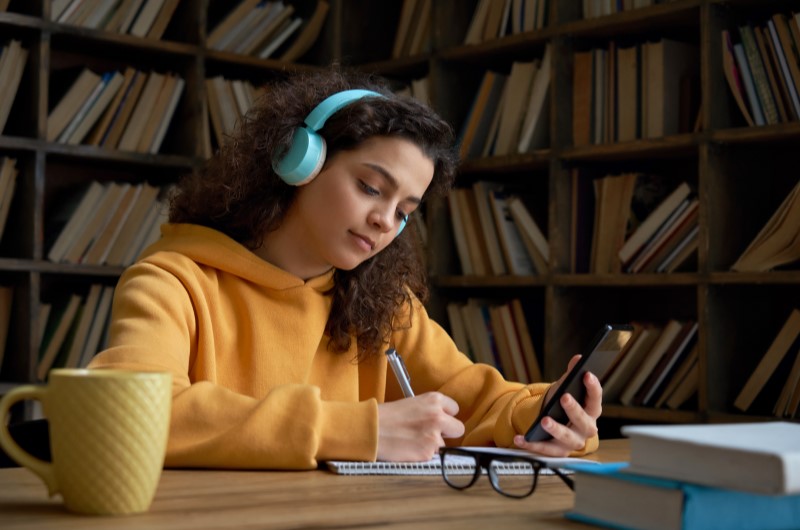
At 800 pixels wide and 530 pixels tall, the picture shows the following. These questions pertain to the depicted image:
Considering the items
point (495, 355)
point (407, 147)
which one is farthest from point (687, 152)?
point (407, 147)

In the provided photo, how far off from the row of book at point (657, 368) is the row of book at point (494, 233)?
38 centimetres

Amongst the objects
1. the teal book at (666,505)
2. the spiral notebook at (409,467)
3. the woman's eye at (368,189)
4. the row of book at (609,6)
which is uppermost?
the row of book at (609,6)

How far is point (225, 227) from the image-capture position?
1764 millimetres

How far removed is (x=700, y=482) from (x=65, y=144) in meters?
2.67

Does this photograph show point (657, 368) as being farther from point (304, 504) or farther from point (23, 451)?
point (23, 451)

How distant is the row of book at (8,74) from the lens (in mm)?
3062

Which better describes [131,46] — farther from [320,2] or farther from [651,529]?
[651,529]

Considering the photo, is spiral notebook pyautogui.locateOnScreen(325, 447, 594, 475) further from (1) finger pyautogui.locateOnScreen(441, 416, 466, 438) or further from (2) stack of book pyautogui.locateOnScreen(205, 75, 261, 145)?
(2) stack of book pyautogui.locateOnScreen(205, 75, 261, 145)

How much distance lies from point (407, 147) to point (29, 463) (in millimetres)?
901

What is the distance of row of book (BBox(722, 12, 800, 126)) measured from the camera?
2.55m

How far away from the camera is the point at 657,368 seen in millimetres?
2855

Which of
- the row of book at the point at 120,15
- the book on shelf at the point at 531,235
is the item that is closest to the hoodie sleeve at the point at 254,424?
the book on shelf at the point at 531,235

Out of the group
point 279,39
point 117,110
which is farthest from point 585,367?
point 279,39

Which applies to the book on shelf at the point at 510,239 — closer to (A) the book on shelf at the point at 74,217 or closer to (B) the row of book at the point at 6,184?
(A) the book on shelf at the point at 74,217
